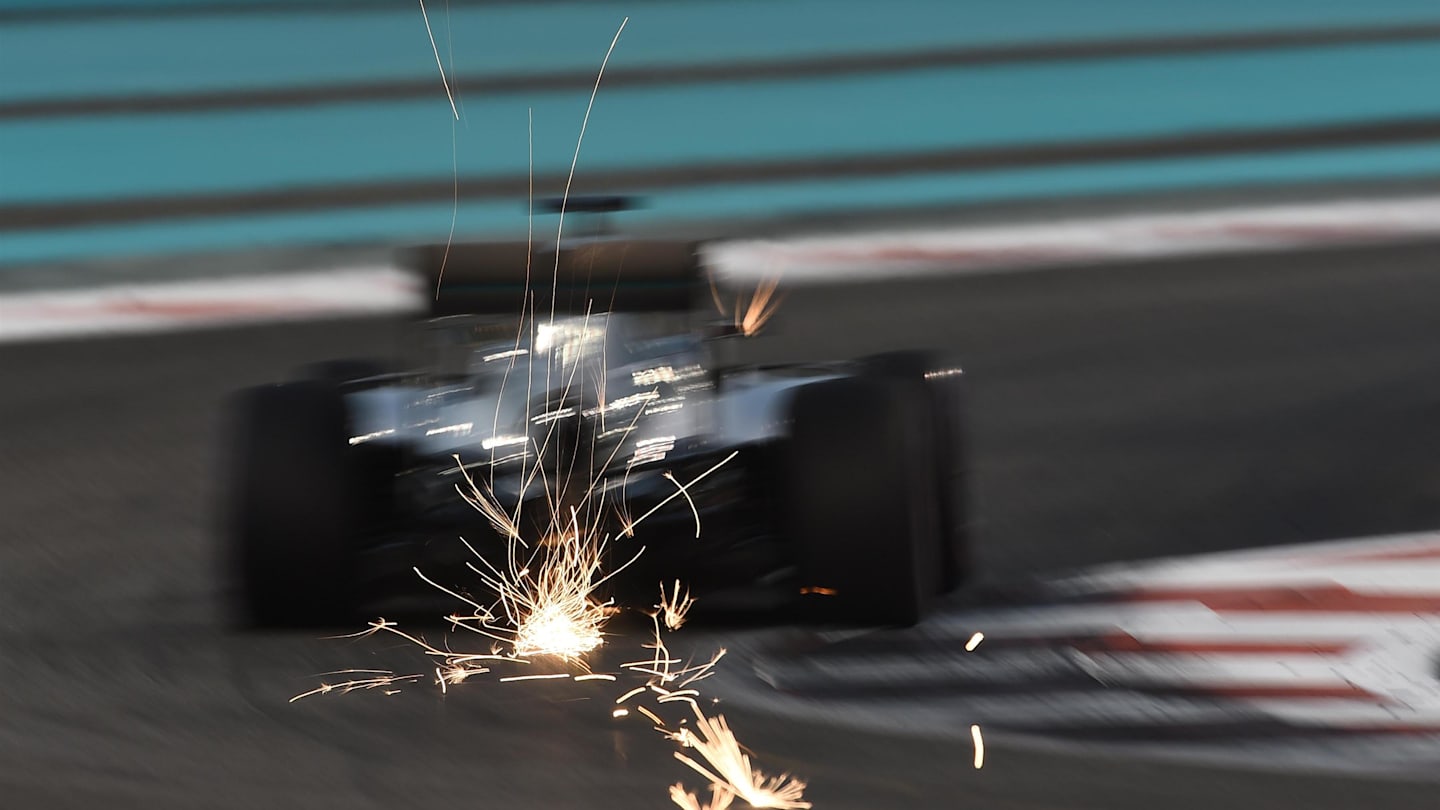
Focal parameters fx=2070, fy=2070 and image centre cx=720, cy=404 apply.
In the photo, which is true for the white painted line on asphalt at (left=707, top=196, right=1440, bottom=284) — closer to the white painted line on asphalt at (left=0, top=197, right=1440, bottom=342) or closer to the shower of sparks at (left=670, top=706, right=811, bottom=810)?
the white painted line on asphalt at (left=0, top=197, right=1440, bottom=342)

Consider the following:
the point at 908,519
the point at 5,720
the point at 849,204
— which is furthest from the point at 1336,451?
the point at 849,204

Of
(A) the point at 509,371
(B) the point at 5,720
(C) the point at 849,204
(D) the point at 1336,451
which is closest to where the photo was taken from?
(B) the point at 5,720

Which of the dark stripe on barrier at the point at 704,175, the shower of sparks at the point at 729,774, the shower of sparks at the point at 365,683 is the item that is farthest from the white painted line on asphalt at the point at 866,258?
the shower of sparks at the point at 729,774

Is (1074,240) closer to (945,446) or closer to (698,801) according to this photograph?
(945,446)

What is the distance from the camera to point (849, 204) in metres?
11.9

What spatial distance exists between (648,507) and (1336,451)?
323 centimetres

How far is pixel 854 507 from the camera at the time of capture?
4.61 m

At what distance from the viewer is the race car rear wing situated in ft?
16.5

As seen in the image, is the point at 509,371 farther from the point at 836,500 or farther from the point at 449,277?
the point at 836,500

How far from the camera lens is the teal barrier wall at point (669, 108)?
11539 millimetres


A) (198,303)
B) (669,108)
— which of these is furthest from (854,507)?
(669,108)

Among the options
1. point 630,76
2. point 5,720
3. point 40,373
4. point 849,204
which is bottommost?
point 5,720

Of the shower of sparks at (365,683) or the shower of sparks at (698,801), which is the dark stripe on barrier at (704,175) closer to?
the shower of sparks at (365,683)

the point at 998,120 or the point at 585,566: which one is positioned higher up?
the point at 998,120
